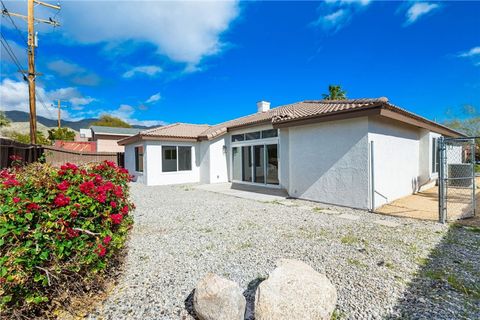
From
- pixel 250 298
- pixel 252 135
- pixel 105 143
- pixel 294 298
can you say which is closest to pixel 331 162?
pixel 252 135

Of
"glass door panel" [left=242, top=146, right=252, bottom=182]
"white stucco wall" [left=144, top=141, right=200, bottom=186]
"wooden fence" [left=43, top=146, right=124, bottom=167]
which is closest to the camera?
"glass door panel" [left=242, top=146, right=252, bottom=182]

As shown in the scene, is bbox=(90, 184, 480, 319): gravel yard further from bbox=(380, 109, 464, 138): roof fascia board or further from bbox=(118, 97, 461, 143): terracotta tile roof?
bbox=(118, 97, 461, 143): terracotta tile roof

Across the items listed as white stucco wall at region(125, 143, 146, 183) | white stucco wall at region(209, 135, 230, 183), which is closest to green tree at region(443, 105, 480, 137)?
white stucco wall at region(209, 135, 230, 183)

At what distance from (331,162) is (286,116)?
11.1ft

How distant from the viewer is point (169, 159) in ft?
56.7

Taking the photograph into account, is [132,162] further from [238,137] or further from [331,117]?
[331,117]

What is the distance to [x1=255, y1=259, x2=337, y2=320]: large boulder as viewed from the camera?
2660 millimetres

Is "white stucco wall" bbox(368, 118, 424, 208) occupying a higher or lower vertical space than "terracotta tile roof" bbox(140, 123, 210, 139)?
lower

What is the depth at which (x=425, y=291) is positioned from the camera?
11.3 ft

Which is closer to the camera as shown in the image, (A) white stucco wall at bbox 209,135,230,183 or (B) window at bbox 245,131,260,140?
(B) window at bbox 245,131,260,140

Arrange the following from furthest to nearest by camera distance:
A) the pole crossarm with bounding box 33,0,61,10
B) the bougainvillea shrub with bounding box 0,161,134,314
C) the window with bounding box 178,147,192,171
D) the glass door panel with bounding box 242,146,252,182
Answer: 1. the window with bounding box 178,147,192,171
2. the glass door panel with bounding box 242,146,252,182
3. the pole crossarm with bounding box 33,0,61,10
4. the bougainvillea shrub with bounding box 0,161,134,314

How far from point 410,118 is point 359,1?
20.9 feet

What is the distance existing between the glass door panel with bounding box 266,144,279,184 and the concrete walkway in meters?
0.56

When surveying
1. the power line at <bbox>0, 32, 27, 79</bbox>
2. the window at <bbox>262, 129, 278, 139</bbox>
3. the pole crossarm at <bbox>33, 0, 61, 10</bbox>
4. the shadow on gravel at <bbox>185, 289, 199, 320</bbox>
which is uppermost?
the pole crossarm at <bbox>33, 0, 61, 10</bbox>
